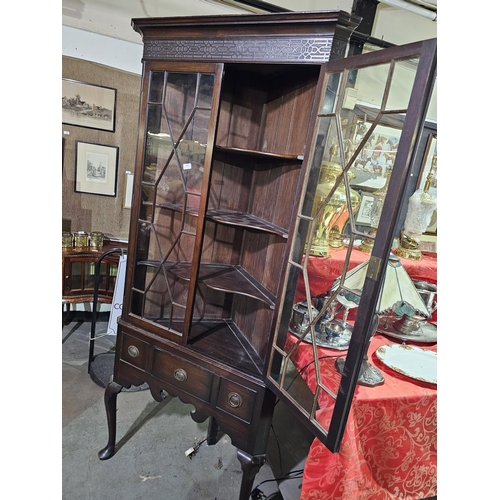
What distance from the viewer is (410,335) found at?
58.7 inches

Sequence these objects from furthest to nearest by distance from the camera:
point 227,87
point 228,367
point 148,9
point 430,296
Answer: point 148,9 < point 430,296 < point 227,87 < point 228,367

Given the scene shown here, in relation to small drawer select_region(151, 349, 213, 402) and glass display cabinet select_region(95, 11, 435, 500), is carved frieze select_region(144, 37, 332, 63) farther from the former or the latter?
small drawer select_region(151, 349, 213, 402)

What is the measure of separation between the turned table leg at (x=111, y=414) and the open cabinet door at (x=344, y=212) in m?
0.85

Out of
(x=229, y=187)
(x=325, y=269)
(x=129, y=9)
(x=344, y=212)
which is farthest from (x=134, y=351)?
(x=129, y=9)

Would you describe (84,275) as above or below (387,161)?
below

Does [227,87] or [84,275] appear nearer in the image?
[227,87]

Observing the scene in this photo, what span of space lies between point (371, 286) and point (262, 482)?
1427 mm

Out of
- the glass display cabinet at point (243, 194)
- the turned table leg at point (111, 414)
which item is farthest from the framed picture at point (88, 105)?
the turned table leg at point (111, 414)

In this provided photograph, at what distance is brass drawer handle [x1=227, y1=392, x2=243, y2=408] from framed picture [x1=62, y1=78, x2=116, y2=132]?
2236mm

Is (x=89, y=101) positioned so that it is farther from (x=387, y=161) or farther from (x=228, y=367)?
(x=387, y=161)

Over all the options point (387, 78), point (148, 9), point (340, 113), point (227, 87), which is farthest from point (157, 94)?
point (148, 9)

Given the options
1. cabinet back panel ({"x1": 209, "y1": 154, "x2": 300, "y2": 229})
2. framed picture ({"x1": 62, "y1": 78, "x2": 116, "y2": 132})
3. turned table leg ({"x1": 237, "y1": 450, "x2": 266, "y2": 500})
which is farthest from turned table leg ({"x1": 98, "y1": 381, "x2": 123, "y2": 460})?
framed picture ({"x1": 62, "y1": 78, "x2": 116, "y2": 132})

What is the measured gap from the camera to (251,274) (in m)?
1.51

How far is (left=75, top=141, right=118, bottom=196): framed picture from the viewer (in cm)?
259
